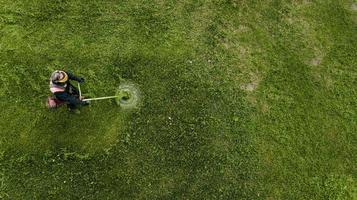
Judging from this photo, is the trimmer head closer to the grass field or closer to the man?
the grass field

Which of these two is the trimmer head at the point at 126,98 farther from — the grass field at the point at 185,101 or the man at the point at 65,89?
the man at the point at 65,89

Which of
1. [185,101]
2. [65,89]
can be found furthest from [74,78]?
[185,101]

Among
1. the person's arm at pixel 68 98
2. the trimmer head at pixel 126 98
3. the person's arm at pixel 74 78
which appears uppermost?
the person's arm at pixel 74 78

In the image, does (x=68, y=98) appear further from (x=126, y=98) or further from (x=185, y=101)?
(x=185, y=101)

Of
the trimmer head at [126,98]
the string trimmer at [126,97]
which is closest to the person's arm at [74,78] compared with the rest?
the string trimmer at [126,97]

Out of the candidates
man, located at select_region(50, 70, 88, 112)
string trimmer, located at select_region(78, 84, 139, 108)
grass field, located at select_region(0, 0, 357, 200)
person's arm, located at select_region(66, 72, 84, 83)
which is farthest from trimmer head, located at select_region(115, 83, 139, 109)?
person's arm, located at select_region(66, 72, 84, 83)

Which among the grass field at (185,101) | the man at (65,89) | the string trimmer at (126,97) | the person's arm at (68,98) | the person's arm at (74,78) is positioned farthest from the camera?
the string trimmer at (126,97)

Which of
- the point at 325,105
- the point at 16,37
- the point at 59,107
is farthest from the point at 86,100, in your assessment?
the point at 325,105
